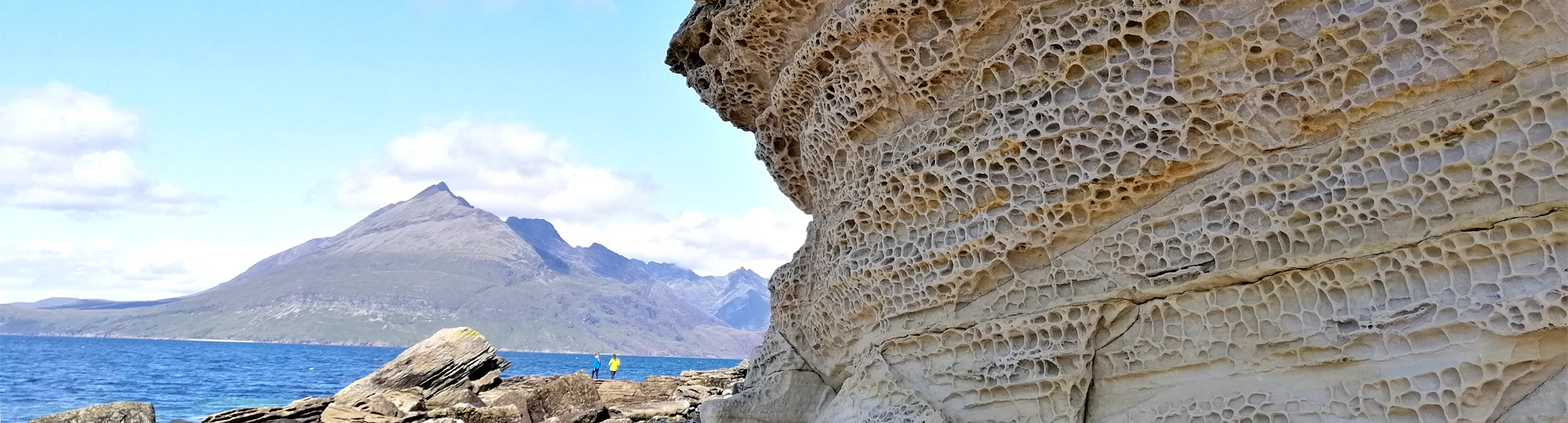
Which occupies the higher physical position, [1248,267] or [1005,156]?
[1005,156]

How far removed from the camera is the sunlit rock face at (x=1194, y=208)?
302 cm

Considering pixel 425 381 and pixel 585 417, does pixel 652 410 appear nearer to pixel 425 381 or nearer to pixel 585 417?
pixel 585 417

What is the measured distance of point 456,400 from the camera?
12961mm

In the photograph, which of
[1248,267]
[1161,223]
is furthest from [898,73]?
[1248,267]

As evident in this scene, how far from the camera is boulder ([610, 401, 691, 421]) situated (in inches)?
496

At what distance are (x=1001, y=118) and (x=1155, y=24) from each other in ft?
2.62

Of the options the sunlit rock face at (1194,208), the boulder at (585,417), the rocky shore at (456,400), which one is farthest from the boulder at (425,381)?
the sunlit rock face at (1194,208)

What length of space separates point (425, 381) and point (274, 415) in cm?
248

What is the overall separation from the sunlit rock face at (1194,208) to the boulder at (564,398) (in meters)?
7.88

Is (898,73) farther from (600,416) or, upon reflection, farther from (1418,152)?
(600,416)

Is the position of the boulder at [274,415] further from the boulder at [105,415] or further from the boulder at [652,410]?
the boulder at [652,410]

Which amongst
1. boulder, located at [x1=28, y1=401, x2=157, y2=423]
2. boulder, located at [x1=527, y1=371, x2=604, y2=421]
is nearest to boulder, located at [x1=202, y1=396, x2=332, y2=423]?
boulder, located at [x1=28, y1=401, x2=157, y2=423]

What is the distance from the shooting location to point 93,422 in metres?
10.6

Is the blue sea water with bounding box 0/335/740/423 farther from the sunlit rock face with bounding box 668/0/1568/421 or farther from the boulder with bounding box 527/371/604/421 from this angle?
the sunlit rock face with bounding box 668/0/1568/421
